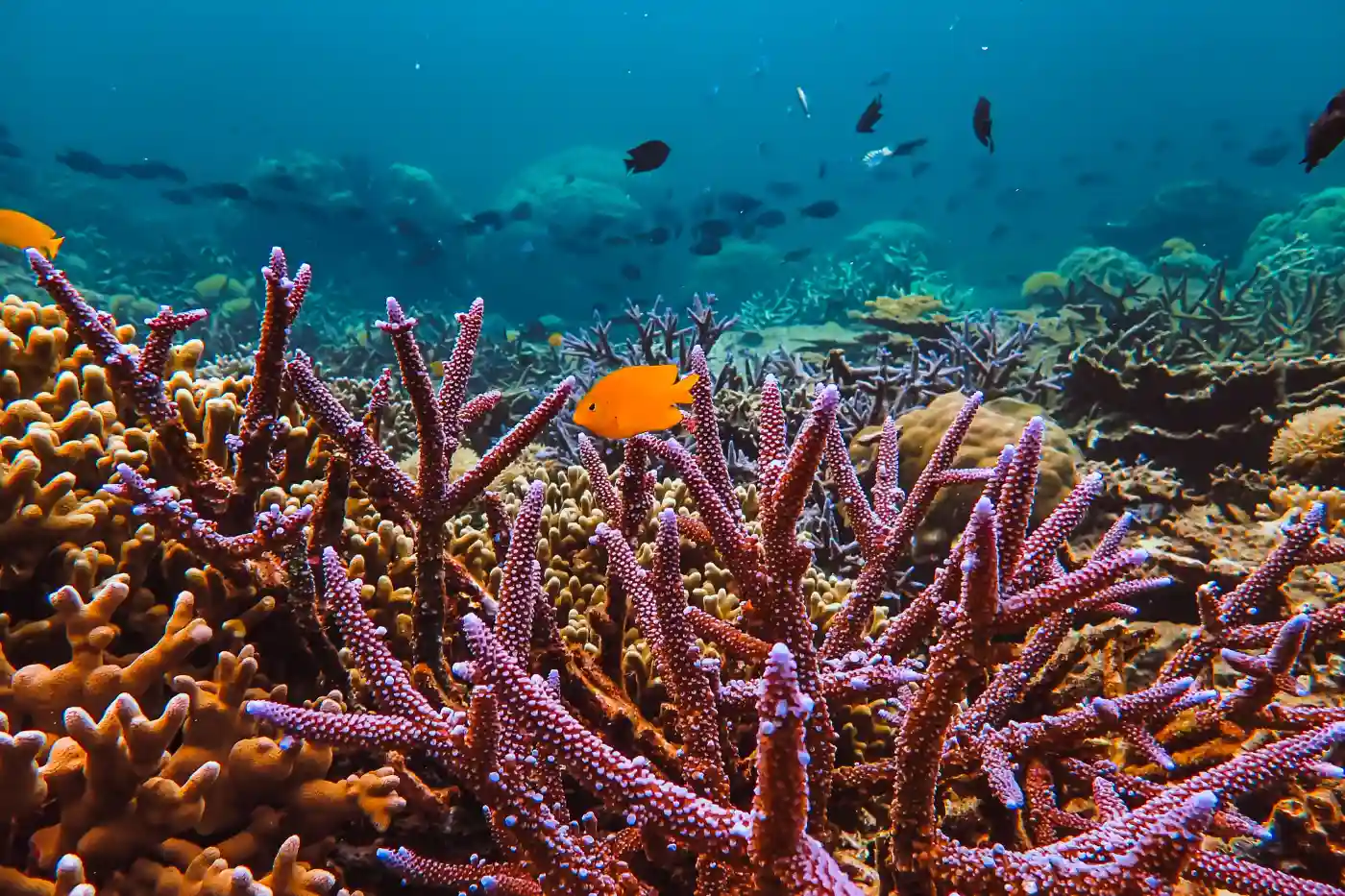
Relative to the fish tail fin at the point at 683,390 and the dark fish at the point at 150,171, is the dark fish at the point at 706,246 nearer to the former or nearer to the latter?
the fish tail fin at the point at 683,390

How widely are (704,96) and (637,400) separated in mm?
56643

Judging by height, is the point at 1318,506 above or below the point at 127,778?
above

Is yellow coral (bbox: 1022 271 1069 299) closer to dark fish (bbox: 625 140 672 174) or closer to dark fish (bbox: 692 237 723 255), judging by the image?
dark fish (bbox: 692 237 723 255)

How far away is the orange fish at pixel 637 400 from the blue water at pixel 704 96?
27.9 m

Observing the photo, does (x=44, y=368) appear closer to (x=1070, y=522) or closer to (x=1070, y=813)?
(x=1070, y=522)

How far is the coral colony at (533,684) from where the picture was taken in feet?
4.27

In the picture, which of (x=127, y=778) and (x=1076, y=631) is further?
(x=1076, y=631)

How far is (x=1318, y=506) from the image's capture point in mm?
2066

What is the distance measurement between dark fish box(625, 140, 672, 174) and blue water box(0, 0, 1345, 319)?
65.8ft

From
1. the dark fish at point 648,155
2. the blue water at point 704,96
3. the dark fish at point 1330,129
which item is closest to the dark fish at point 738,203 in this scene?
the blue water at point 704,96

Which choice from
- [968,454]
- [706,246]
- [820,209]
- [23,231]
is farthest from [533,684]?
[820,209]

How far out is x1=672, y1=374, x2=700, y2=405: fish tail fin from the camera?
2205mm

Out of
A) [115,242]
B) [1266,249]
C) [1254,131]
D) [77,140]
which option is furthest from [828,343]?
[77,140]

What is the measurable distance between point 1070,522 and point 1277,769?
63 cm
